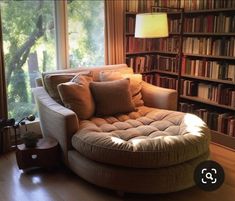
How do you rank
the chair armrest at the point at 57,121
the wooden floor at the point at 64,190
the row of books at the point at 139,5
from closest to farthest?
the wooden floor at the point at 64,190, the chair armrest at the point at 57,121, the row of books at the point at 139,5

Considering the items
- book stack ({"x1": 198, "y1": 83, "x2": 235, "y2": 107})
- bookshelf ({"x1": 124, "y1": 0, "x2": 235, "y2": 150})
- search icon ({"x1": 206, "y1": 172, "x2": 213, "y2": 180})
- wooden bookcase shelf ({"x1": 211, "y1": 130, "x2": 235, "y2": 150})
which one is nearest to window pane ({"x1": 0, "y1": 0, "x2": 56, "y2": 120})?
bookshelf ({"x1": 124, "y1": 0, "x2": 235, "y2": 150})

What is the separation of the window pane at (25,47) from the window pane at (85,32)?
0.24 m

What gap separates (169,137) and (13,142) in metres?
1.84

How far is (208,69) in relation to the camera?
12.3 feet

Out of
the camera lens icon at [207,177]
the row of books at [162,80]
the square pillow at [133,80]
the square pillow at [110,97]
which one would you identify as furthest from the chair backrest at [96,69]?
the camera lens icon at [207,177]

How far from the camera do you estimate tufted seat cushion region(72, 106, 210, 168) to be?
2357mm

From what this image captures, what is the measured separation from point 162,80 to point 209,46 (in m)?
0.88

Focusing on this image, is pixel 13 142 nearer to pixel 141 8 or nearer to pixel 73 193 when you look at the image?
pixel 73 193

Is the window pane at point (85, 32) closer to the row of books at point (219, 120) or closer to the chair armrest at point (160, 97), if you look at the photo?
the chair armrest at point (160, 97)

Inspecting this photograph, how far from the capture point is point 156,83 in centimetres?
446

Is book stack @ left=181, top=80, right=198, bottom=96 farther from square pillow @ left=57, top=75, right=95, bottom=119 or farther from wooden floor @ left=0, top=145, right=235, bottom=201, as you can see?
square pillow @ left=57, top=75, right=95, bottom=119

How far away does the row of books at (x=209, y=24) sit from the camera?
3424 millimetres

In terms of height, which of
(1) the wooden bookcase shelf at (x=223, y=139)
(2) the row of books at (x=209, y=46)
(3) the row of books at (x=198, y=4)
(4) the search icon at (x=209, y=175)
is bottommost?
(1) the wooden bookcase shelf at (x=223, y=139)

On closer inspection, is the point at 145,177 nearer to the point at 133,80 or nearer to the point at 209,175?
the point at 209,175
